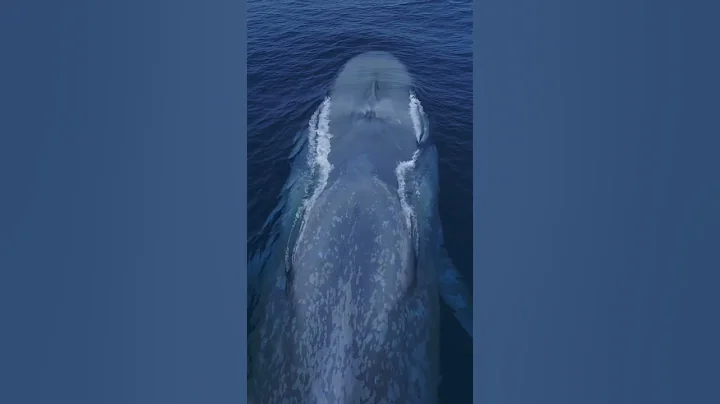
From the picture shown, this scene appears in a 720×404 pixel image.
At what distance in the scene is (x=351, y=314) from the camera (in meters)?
8.84

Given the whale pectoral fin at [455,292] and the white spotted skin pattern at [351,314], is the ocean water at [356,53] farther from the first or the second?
the white spotted skin pattern at [351,314]

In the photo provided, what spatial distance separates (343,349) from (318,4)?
4814 mm

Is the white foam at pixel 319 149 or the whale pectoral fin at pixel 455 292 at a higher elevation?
the white foam at pixel 319 149

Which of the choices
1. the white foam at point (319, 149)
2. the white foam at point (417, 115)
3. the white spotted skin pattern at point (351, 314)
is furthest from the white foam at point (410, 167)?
the white foam at point (319, 149)

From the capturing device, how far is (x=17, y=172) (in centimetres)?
769

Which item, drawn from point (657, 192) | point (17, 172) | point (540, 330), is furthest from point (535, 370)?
point (17, 172)

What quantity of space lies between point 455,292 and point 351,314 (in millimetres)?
1397

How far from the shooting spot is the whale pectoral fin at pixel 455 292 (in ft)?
28.6

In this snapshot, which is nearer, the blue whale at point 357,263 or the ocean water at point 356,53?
the blue whale at point 357,263

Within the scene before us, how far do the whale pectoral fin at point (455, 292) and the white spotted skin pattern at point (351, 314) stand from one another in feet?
0.57

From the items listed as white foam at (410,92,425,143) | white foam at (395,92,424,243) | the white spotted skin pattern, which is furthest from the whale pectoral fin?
white foam at (410,92,425,143)

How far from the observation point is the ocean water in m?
8.95

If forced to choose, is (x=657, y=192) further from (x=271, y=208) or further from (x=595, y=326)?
(x=271, y=208)

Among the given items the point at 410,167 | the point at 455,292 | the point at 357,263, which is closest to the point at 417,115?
the point at 410,167
